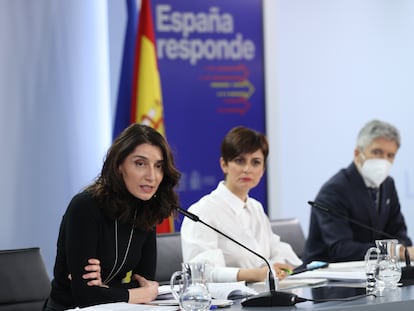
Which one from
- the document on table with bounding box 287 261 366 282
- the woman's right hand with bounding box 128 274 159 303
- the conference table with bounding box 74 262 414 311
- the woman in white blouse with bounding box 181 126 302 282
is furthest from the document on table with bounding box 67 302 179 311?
the woman in white blouse with bounding box 181 126 302 282

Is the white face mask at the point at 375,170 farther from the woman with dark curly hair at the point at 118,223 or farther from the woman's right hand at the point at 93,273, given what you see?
the woman's right hand at the point at 93,273

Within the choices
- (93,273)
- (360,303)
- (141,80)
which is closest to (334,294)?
(360,303)

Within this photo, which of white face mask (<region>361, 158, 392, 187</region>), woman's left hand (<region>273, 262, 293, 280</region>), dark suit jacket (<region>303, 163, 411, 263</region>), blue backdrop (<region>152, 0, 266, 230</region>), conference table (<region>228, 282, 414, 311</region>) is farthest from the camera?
blue backdrop (<region>152, 0, 266, 230</region>)

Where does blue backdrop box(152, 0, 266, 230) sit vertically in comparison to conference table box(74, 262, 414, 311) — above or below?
above

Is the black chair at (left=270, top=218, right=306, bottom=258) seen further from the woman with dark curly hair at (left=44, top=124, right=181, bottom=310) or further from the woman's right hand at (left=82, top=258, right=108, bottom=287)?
the woman's right hand at (left=82, top=258, right=108, bottom=287)

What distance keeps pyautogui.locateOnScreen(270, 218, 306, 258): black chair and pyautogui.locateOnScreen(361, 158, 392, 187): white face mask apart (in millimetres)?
435

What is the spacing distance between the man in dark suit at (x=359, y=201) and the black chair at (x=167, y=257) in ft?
2.60

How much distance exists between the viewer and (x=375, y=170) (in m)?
4.23

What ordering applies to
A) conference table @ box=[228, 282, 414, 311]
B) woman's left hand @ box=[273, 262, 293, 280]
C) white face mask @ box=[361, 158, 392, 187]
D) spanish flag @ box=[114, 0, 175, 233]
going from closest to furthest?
conference table @ box=[228, 282, 414, 311] → woman's left hand @ box=[273, 262, 293, 280] → white face mask @ box=[361, 158, 392, 187] → spanish flag @ box=[114, 0, 175, 233]

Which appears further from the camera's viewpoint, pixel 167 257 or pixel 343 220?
pixel 343 220

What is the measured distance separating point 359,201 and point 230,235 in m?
0.92

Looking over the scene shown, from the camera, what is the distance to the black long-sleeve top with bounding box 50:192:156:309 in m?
2.70

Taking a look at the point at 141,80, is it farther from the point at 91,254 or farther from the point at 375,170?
the point at 91,254

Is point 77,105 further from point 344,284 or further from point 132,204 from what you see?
point 344,284
